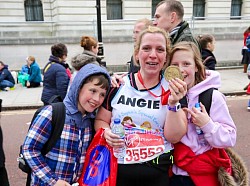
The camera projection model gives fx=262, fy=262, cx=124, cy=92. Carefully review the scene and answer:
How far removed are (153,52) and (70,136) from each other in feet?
2.75

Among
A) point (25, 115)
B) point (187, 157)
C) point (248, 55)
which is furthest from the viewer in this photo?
point (248, 55)

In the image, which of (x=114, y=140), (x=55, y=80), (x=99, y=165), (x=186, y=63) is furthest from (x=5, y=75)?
(x=186, y=63)

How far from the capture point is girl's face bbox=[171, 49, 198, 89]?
1.82m

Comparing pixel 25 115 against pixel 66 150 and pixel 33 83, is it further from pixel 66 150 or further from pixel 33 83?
pixel 66 150

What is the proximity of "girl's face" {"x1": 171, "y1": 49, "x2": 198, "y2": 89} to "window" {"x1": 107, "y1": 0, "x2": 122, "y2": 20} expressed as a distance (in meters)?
18.0

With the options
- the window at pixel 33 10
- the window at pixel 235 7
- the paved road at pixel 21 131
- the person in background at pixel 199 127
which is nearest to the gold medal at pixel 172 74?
the person in background at pixel 199 127

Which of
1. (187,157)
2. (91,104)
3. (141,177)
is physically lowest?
(141,177)

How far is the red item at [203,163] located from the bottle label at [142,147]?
0.15 m

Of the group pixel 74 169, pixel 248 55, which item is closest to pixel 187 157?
pixel 74 169

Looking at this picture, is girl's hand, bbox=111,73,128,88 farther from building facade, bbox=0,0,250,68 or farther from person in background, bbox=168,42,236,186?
building facade, bbox=0,0,250,68

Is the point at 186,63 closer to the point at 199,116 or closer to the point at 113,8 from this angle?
the point at 199,116

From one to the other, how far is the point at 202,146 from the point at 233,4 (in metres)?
22.4

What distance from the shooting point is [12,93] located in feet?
32.8

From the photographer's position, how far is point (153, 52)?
183cm
